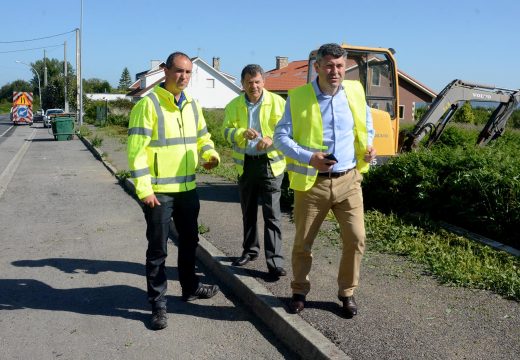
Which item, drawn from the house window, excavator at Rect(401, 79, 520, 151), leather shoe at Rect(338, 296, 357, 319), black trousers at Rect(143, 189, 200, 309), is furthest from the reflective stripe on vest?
excavator at Rect(401, 79, 520, 151)

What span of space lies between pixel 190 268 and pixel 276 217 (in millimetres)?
976

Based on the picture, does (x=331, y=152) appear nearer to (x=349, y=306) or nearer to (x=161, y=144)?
(x=349, y=306)

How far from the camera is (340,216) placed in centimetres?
442

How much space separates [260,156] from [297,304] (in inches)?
61.5

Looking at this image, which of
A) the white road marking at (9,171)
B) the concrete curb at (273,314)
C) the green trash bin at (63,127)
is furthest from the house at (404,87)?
the concrete curb at (273,314)

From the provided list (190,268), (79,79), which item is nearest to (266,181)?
(190,268)

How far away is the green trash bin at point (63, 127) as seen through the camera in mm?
29547

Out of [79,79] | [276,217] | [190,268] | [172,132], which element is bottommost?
[190,268]

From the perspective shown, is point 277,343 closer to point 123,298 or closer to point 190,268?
point 190,268

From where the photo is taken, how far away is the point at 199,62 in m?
62.5

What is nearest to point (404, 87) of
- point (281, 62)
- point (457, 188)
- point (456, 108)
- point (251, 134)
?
point (281, 62)

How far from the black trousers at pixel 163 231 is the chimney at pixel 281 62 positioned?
52655mm

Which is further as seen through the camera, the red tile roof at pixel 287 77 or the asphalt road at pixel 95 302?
the red tile roof at pixel 287 77

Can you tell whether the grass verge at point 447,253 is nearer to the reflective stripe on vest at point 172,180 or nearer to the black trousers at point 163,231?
the black trousers at point 163,231
